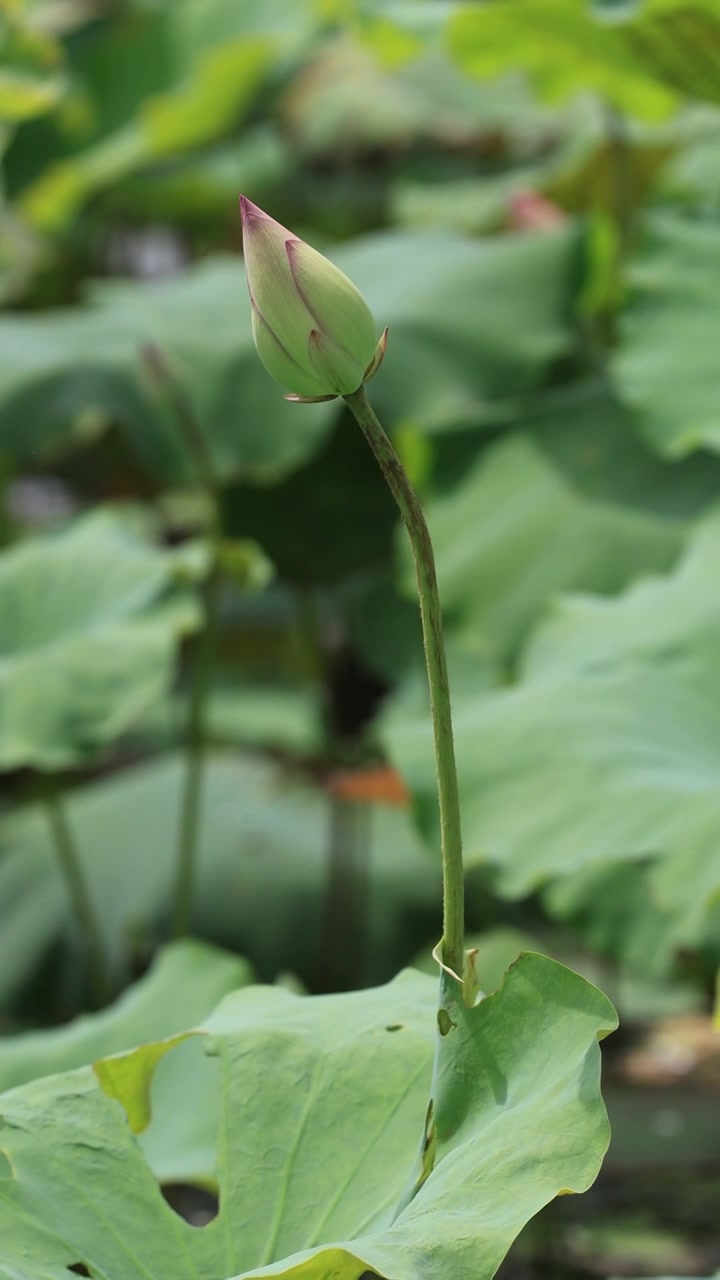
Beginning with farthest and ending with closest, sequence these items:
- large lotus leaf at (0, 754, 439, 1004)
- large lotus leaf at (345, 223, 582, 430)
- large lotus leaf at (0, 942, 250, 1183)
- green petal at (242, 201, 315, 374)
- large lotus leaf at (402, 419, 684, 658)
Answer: large lotus leaf at (0, 754, 439, 1004), large lotus leaf at (345, 223, 582, 430), large lotus leaf at (402, 419, 684, 658), large lotus leaf at (0, 942, 250, 1183), green petal at (242, 201, 315, 374)

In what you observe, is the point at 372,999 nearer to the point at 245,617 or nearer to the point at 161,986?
the point at 161,986

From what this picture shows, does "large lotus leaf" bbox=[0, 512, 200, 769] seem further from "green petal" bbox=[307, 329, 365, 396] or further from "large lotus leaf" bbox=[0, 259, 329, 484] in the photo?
"green petal" bbox=[307, 329, 365, 396]

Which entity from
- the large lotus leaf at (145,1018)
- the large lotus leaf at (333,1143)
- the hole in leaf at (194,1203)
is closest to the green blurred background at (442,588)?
the large lotus leaf at (145,1018)

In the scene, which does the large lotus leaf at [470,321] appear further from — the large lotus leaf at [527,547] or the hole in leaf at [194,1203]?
the hole in leaf at [194,1203]

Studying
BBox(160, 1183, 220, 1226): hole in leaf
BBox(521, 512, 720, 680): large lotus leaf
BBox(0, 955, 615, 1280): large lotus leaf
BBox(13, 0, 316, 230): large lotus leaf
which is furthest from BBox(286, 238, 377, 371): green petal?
BBox(13, 0, 316, 230): large lotus leaf

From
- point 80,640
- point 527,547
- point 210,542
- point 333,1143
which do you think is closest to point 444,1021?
point 333,1143

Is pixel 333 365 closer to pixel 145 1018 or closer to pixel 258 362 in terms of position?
pixel 145 1018
